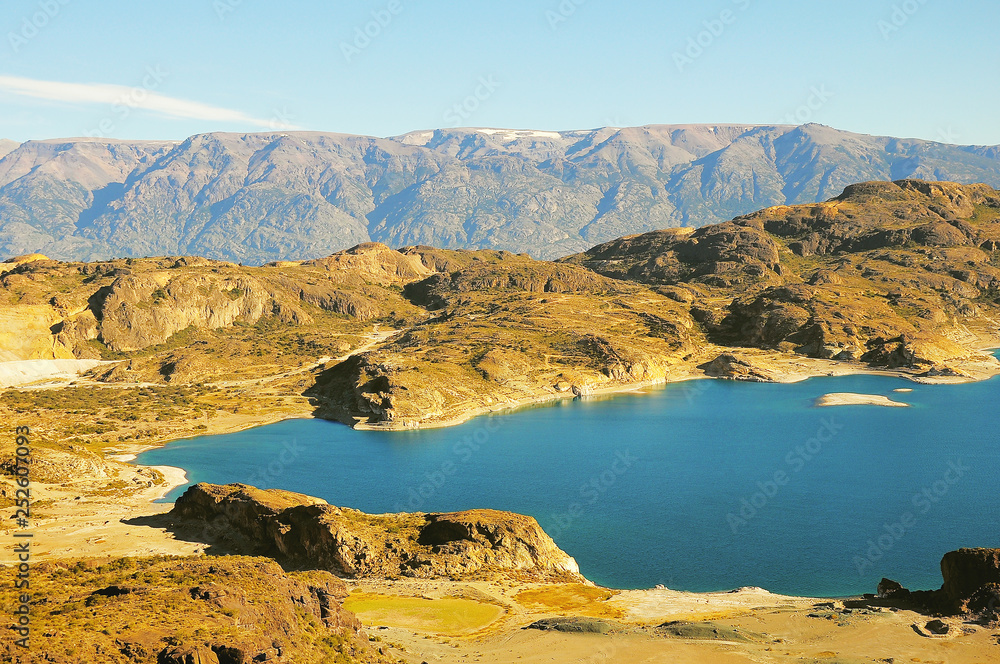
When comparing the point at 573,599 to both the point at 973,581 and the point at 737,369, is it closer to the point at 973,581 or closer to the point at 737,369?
the point at 973,581

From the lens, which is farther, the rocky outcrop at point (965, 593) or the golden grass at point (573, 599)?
the golden grass at point (573, 599)

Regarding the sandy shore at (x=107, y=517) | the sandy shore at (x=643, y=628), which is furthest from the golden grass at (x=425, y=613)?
the sandy shore at (x=107, y=517)

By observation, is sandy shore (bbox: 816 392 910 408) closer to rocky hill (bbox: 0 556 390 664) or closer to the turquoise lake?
the turquoise lake

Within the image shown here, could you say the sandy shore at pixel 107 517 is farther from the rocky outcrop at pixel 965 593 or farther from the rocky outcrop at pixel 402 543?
→ the rocky outcrop at pixel 965 593

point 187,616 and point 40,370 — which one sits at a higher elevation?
point 187,616

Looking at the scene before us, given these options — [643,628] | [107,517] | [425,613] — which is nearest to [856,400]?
[643,628]

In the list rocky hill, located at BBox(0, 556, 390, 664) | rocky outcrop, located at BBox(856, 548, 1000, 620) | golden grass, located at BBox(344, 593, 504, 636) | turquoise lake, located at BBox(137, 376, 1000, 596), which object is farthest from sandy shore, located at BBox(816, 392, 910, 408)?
rocky hill, located at BBox(0, 556, 390, 664)
